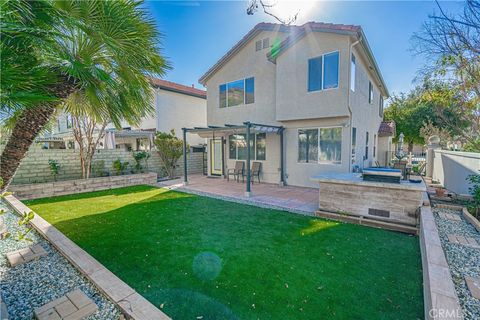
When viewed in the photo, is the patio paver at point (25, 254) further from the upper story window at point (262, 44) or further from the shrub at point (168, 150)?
the upper story window at point (262, 44)

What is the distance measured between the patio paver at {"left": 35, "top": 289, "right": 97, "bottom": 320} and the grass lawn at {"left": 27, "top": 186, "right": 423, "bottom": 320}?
642 mm

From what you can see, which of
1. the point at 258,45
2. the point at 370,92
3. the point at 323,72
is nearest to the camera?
the point at 323,72

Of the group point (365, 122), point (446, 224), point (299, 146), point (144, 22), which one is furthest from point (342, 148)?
point (144, 22)

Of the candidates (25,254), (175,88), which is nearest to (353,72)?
(25,254)

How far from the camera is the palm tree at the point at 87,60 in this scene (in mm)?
2342

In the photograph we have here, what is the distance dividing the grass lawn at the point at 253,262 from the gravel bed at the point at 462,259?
17.5 inches

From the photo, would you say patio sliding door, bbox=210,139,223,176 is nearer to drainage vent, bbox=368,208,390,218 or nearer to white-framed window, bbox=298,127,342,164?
white-framed window, bbox=298,127,342,164

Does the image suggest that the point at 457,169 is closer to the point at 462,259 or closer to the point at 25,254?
the point at 462,259

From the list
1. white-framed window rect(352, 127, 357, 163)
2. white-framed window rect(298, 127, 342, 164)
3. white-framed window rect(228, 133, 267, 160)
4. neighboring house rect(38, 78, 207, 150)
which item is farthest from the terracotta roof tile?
white-framed window rect(352, 127, 357, 163)

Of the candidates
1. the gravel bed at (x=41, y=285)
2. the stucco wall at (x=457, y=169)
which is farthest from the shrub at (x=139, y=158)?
the stucco wall at (x=457, y=169)

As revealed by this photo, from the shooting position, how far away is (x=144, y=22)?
12.4 ft

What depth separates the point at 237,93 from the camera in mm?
12508

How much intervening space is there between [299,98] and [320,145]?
2.29 metres

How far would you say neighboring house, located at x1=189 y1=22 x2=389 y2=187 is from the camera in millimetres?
8852
